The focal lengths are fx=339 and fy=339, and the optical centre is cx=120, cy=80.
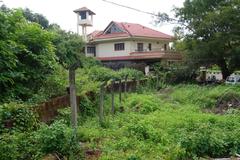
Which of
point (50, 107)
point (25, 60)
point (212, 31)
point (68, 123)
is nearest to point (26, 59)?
point (25, 60)

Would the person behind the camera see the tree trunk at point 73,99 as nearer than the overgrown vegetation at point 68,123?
No

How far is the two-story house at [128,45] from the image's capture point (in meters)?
31.9

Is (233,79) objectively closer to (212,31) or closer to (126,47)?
(212,31)

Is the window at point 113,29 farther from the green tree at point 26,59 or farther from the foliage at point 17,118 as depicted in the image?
the foliage at point 17,118

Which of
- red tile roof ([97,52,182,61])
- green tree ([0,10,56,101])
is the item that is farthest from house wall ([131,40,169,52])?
green tree ([0,10,56,101])

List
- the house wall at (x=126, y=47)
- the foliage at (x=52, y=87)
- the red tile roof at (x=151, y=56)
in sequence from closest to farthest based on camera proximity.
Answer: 1. the foliage at (x=52, y=87)
2. the red tile roof at (x=151, y=56)
3. the house wall at (x=126, y=47)

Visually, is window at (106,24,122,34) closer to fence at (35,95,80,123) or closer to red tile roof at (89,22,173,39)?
red tile roof at (89,22,173,39)

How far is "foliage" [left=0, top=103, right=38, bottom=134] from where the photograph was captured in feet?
23.9

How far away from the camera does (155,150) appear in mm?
7535

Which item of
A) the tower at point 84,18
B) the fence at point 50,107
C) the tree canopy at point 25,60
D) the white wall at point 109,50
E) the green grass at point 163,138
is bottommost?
the green grass at point 163,138

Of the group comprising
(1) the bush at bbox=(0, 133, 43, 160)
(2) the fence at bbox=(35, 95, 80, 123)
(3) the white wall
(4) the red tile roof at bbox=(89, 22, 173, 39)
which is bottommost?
(1) the bush at bbox=(0, 133, 43, 160)

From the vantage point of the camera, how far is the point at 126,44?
3400 cm

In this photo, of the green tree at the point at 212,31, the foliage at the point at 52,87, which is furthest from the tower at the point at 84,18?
the foliage at the point at 52,87

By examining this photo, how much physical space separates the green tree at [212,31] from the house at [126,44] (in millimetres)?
4605
